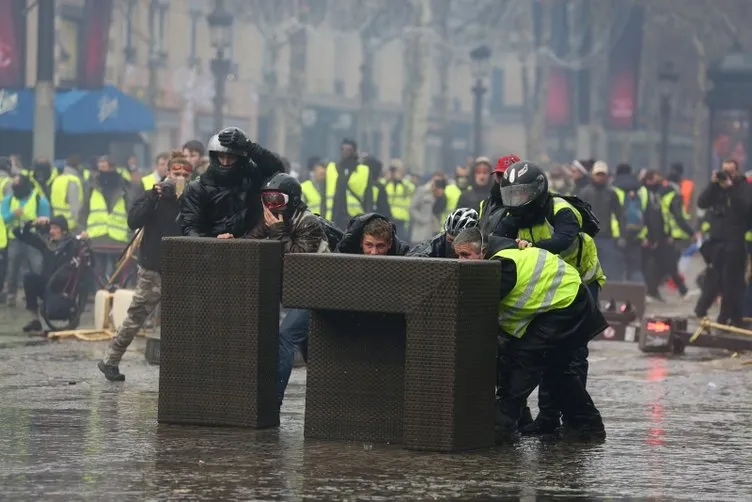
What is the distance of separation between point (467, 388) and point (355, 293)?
738 mm

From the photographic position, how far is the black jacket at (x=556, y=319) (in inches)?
398

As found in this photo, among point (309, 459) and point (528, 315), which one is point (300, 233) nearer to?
point (528, 315)

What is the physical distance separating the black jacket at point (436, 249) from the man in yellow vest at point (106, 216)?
12.7 metres

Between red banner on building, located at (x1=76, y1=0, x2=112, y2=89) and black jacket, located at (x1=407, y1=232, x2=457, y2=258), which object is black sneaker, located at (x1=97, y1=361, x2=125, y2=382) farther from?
red banner on building, located at (x1=76, y1=0, x2=112, y2=89)

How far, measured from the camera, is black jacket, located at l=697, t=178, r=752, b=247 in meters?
21.0

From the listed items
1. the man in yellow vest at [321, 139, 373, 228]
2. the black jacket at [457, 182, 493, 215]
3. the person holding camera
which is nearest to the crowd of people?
the black jacket at [457, 182, 493, 215]

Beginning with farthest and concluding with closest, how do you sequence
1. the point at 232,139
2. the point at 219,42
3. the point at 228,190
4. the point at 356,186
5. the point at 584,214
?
the point at 219,42 → the point at 356,186 → the point at 228,190 → the point at 232,139 → the point at 584,214

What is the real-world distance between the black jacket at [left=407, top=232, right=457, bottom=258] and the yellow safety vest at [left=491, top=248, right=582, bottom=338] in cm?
49

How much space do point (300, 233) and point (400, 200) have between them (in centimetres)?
1993

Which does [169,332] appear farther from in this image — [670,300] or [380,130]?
[380,130]

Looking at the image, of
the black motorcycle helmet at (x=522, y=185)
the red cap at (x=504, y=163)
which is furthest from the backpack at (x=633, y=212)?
the black motorcycle helmet at (x=522, y=185)

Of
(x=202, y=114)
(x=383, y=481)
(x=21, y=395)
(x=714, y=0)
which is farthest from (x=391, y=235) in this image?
(x=714, y=0)

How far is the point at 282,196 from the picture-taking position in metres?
11.1

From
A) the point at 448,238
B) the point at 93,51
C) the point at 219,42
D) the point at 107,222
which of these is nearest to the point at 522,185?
the point at 448,238
